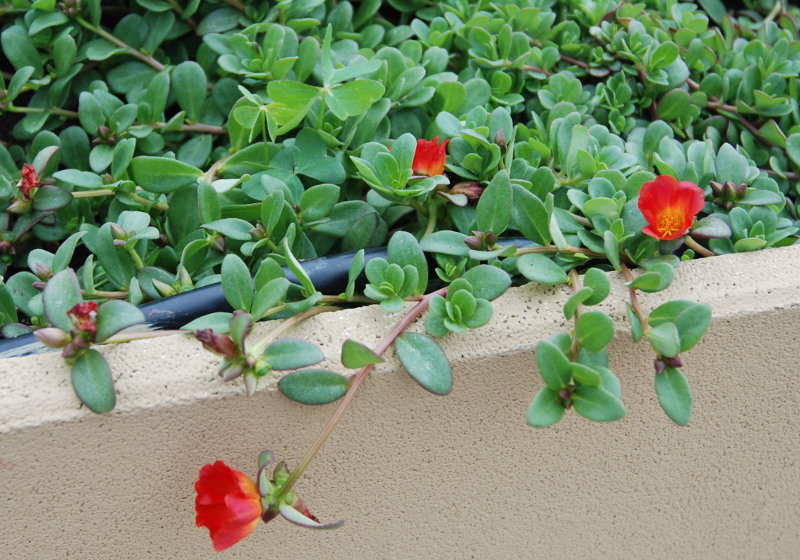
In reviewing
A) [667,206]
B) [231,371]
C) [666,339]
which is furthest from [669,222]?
[231,371]

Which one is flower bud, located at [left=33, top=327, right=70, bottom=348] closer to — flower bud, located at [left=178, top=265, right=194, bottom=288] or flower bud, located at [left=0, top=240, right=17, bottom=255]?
flower bud, located at [left=178, top=265, right=194, bottom=288]

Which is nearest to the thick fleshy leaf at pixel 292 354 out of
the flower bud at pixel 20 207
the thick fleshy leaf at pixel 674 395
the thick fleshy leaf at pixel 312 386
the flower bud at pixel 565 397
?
the thick fleshy leaf at pixel 312 386

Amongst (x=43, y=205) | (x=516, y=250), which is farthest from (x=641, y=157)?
(x=43, y=205)

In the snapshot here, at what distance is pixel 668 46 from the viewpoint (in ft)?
3.21

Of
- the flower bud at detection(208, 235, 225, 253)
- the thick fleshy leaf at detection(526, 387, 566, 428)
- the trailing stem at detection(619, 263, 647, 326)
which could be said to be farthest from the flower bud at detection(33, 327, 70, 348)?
the trailing stem at detection(619, 263, 647, 326)

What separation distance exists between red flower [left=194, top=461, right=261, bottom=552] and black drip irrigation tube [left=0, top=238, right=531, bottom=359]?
0.17 m

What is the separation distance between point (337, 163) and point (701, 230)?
0.43m

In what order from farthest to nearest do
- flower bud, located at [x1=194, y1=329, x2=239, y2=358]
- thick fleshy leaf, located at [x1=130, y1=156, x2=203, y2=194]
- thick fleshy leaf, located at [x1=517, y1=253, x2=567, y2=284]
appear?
1. thick fleshy leaf, located at [x1=130, y1=156, x2=203, y2=194]
2. thick fleshy leaf, located at [x1=517, y1=253, x2=567, y2=284]
3. flower bud, located at [x1=194, y1=329, x2=239, y2=358]

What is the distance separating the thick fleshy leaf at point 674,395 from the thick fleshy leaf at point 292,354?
319 millimetres

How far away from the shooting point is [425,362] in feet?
2.05

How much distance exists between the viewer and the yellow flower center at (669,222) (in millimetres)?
690

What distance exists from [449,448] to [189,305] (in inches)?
12.5

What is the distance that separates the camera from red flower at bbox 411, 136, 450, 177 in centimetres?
74

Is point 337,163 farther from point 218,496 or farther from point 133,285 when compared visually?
point 218,496
